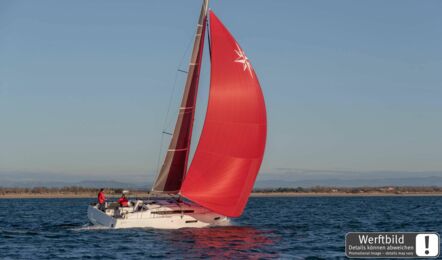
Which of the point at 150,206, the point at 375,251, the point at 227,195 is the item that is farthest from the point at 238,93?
the point at 375,251

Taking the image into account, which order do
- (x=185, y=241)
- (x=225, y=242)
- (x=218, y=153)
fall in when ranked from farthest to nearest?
(x=218, y=153) < (x=225, y=242) < (x=185, y=241)

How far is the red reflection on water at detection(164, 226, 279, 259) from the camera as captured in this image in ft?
102

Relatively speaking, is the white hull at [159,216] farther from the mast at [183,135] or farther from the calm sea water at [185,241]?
the mast at [183,135]

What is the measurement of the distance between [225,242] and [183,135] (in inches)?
337

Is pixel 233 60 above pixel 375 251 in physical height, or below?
above

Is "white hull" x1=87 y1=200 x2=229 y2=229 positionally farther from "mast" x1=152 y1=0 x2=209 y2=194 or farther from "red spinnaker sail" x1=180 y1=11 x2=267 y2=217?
"red spinnaker sail" x1=180 y1=11 x2=267 y2=217

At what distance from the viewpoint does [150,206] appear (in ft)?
131

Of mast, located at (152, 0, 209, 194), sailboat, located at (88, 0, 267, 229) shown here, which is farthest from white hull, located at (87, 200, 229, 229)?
mast, located at (152, 0, 209, 194)

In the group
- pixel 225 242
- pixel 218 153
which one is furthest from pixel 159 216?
pixel 225 242

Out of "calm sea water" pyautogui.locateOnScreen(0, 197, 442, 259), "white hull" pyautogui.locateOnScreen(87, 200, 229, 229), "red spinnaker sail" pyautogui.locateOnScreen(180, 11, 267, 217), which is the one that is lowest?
"calm sea water" pyautogui.locateOnScreen(0, 197, 442, 259)

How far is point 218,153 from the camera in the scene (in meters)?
38.8

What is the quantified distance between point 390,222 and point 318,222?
5.09m

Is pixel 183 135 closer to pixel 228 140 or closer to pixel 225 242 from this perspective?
pixel 228 140

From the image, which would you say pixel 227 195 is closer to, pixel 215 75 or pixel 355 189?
pixel 215 75
